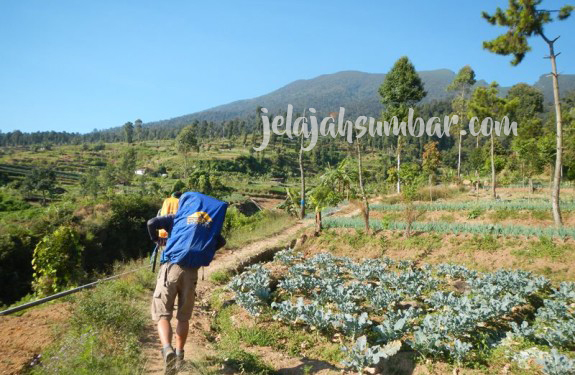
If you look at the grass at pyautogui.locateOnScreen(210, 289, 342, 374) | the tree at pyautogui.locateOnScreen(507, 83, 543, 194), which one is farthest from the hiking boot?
the tree at pyautogui.locateOnScreen(507, 83, 543, 194)

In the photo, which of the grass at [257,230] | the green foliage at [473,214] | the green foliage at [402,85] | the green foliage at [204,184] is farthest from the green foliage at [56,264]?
the green foliage at [402,85]

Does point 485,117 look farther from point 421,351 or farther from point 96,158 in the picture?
point 96,158

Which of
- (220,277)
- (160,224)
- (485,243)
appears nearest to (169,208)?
(160,224)

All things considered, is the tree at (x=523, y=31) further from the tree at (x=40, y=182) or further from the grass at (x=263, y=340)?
the tree at (x=40, y=182)

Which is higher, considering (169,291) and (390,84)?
(390,84)

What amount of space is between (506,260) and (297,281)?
261 inches

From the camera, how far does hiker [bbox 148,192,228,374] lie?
3.75 metres

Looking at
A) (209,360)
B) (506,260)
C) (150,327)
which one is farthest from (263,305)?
(506,260)

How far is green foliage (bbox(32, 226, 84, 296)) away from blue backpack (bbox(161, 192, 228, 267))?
5.70 metres

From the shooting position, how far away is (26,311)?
227 inches

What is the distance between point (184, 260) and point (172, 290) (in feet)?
1.25

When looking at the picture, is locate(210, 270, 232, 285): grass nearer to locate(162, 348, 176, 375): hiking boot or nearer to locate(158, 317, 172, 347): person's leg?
locate(158, 317, 172, 347): person's leg

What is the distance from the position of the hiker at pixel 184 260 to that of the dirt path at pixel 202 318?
0.53 m

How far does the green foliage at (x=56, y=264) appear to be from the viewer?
796 cm
